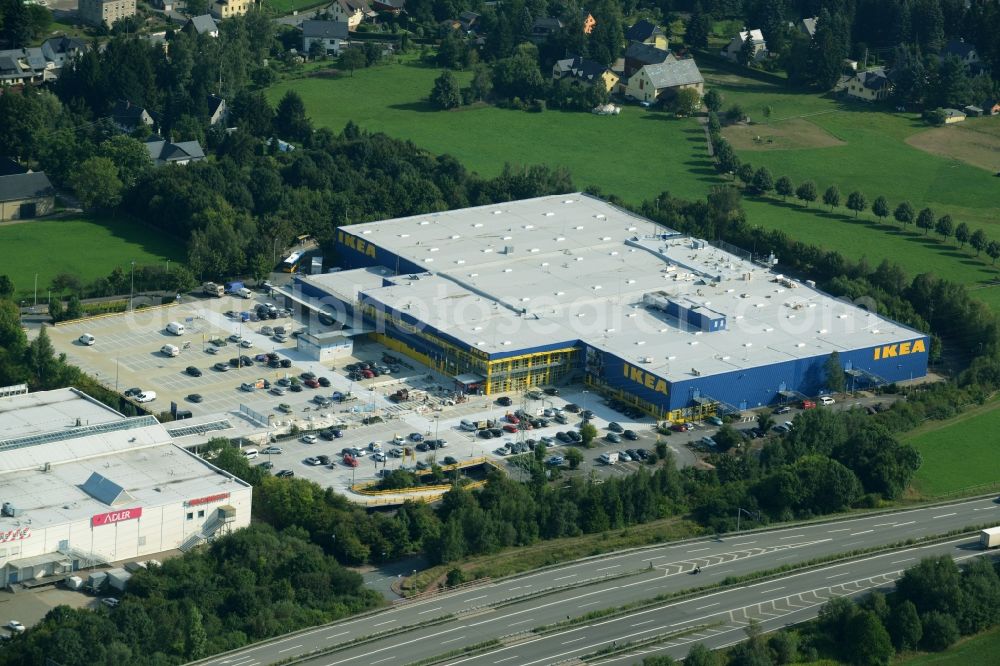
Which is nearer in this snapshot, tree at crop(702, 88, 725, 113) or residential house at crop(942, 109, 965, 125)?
tree at crop(702, 88, 725, 113)

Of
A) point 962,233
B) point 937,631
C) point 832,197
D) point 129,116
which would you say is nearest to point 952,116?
point 832,197

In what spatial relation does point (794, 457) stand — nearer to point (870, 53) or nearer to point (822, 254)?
point (822, 254)

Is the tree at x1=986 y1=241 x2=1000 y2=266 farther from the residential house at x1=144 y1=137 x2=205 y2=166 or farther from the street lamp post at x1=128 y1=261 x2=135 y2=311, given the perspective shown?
the street lamp post at x1=128 y1=261 x2=135 y2=311

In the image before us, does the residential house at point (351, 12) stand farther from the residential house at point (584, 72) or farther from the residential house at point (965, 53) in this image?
the residential house at point (965, 53)

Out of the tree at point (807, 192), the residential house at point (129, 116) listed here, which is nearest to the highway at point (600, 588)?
the tree at point (807, 192)

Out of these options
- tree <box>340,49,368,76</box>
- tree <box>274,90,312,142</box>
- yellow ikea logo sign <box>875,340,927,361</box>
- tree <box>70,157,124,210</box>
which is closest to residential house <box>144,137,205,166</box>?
tree <box>70,157,124,210</box>

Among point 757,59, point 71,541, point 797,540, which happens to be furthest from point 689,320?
point 757,59
